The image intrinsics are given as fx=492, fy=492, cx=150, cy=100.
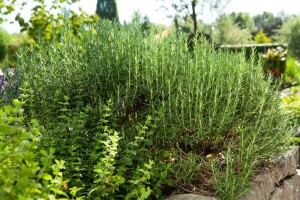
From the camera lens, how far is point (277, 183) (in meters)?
3.84

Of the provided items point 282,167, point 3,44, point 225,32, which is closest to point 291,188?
point 282,167

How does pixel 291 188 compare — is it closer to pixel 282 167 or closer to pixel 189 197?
pixel 282 167

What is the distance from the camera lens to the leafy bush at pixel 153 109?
3.13 meters

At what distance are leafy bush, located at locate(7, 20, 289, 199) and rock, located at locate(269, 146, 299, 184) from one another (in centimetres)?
18

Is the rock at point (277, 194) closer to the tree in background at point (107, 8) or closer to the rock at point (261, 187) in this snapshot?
the rock at point (261, 187)

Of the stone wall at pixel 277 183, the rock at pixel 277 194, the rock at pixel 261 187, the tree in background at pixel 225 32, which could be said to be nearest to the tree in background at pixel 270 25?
the tree in background at pixel 225 32

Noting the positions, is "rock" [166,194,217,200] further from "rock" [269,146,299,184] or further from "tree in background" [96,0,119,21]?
"tree in background" [96,0,119,21]

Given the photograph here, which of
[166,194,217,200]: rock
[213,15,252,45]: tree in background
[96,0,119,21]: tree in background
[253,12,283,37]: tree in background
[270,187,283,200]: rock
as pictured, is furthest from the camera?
[253,12,283,37]: tree in background

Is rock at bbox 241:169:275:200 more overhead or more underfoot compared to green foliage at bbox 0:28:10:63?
more underfoot

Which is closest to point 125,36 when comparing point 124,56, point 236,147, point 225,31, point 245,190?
point 124,56

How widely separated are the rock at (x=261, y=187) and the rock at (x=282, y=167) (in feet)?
0.27

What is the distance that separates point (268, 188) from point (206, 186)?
64 cm

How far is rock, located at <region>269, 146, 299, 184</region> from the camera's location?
149 inches

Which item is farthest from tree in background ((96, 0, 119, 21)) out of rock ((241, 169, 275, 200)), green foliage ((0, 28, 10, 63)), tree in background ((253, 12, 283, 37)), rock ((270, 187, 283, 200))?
tree in background ((253, 12, 283, 37))
